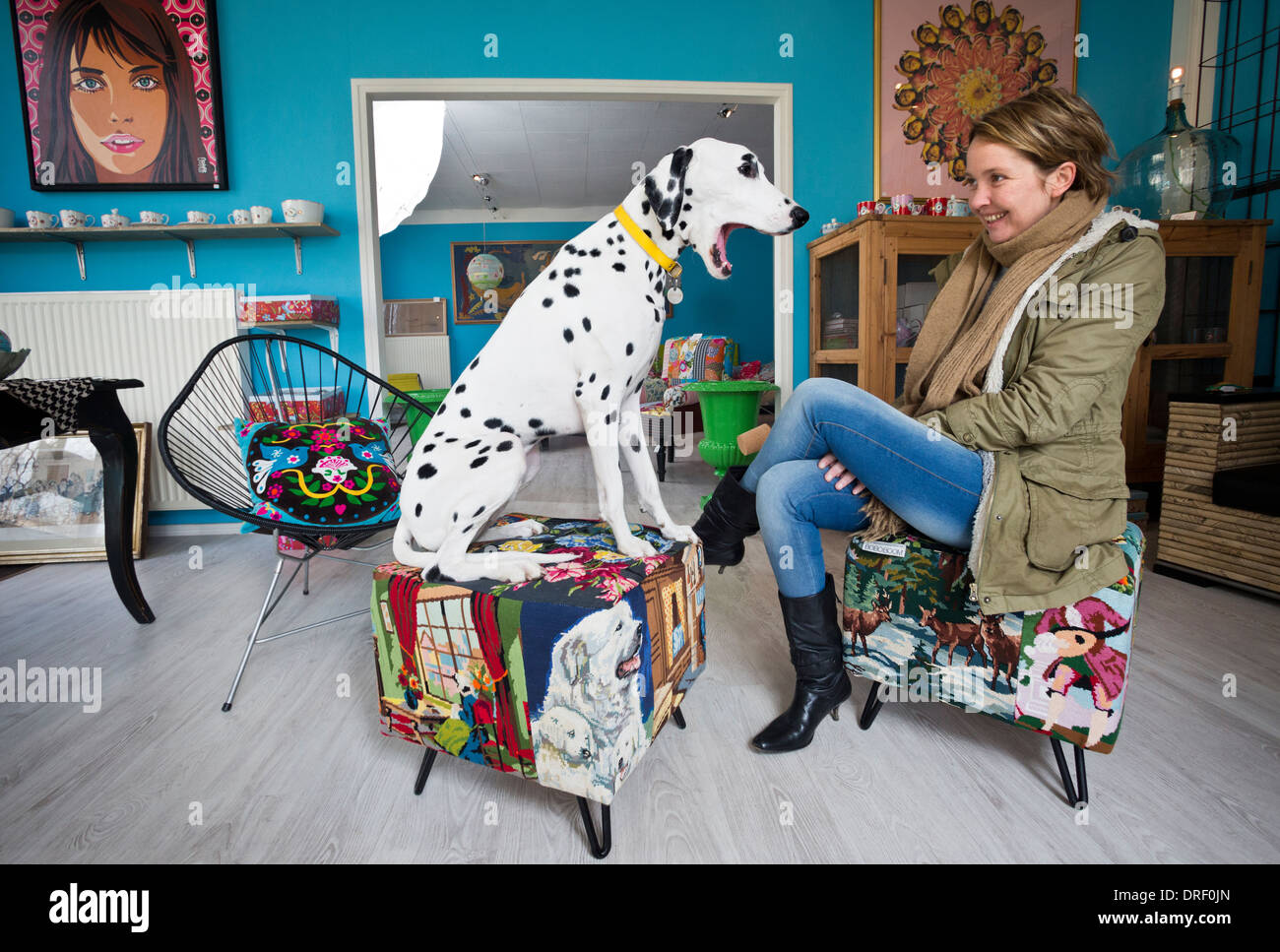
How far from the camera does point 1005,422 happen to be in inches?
48.3

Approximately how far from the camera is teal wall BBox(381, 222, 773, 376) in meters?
8.44

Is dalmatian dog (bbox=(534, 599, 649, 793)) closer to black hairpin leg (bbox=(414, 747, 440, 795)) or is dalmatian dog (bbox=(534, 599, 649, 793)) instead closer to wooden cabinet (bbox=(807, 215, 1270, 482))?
black hairpin leg (bbox=(414, 747, 440, 795))

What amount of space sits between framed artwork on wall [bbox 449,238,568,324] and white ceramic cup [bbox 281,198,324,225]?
5.25m

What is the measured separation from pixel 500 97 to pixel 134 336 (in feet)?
7.17

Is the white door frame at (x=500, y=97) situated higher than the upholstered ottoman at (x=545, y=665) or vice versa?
the white door frame at (x=500, y=97)

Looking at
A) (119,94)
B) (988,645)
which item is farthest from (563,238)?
(988,645)

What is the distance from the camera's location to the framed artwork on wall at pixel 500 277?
27.7 ft

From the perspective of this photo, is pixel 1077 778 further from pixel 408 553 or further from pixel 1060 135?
pixel 408 553

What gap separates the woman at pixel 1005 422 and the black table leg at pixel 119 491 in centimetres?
209

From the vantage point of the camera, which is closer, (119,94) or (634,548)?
(634,548)

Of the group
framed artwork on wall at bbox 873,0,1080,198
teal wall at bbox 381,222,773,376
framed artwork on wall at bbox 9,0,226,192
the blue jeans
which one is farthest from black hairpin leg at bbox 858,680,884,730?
teal wall at bbox 381,222,773,376

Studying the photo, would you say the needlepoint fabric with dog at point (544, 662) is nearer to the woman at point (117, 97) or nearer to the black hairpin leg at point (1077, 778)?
the black hairpin leg at point (1077, 778)

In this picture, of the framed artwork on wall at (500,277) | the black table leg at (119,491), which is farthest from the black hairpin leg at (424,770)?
the framed artwork on wall at (500,277)
